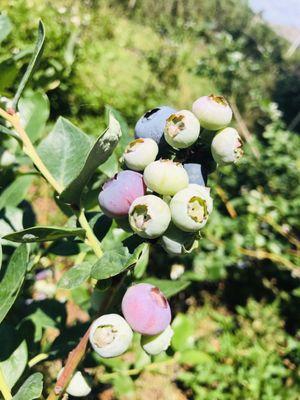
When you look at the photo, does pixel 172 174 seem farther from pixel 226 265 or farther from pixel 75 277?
pixel 226 265

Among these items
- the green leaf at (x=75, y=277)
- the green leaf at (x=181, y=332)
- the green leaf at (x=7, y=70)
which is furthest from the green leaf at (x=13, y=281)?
the green leaf at (x=181, y=332)

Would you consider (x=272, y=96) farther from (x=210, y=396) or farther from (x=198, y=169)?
(x=198, y=169)

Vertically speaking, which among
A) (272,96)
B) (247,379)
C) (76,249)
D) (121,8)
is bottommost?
(121,8)

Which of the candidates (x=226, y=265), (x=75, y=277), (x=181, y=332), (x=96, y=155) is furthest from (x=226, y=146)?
(x=226, y=265)

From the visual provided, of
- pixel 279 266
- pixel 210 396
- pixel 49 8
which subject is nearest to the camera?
pixel 210 396

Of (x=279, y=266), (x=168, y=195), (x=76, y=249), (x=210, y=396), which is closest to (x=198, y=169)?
(x=168, y=195)

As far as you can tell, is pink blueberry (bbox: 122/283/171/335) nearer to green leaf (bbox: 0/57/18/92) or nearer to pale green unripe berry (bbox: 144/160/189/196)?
pale green unripe berry (bbox: 144/160/189/196)

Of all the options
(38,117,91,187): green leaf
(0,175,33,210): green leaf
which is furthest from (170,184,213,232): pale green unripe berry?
(0,175,33,210): green leaf
